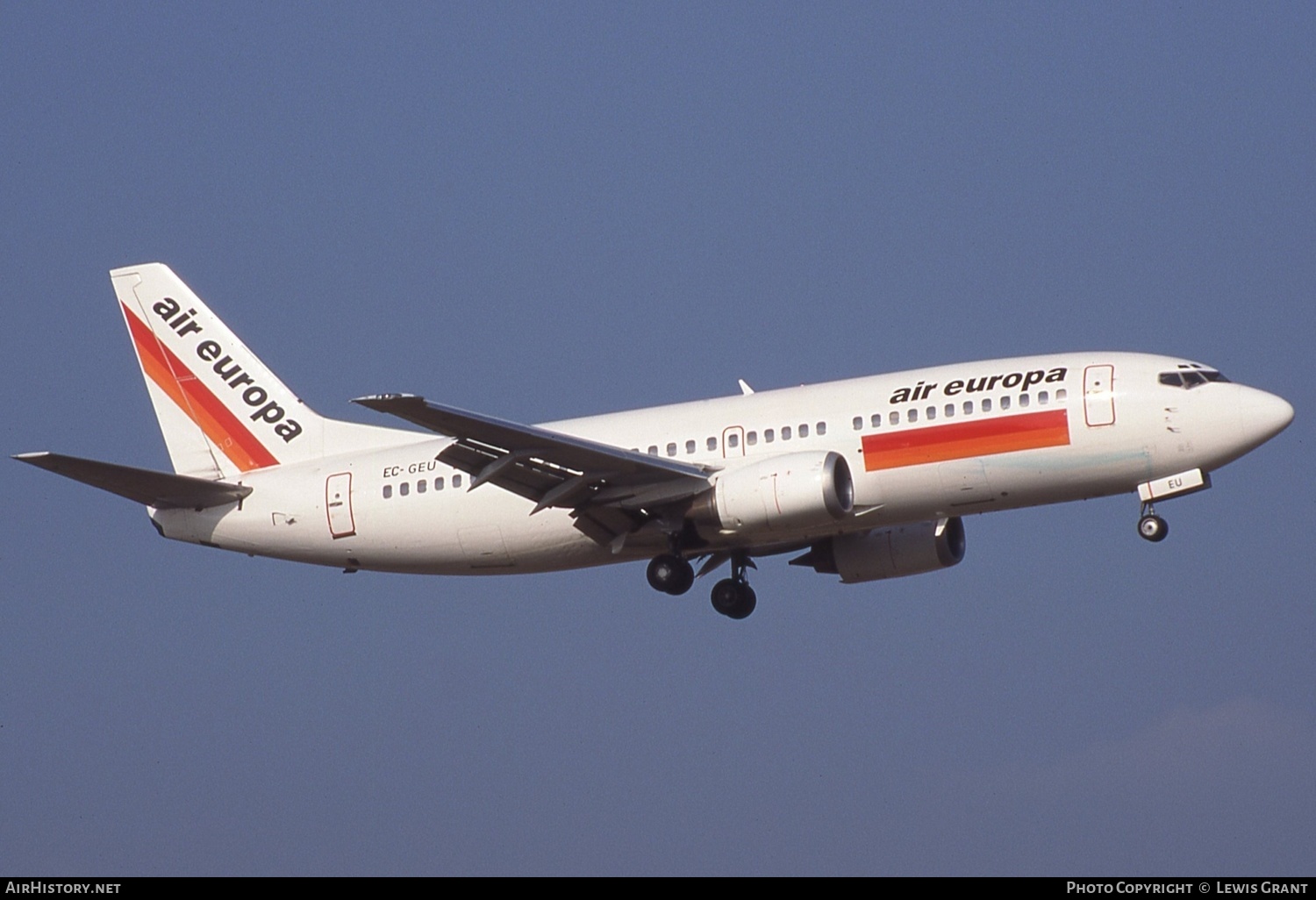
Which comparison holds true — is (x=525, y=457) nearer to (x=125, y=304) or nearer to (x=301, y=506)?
(x=301, y=506)

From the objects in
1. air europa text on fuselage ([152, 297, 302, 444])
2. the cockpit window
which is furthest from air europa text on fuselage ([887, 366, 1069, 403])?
air europa text on fuselage ([152, 297, 302, 444])

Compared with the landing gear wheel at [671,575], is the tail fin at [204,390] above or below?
above

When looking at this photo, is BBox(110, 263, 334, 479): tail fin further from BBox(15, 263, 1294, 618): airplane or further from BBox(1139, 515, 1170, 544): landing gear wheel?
BBox(1139, 515, 1170, 544): landing gear wheel

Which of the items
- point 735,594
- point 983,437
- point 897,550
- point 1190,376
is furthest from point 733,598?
point 1190,376

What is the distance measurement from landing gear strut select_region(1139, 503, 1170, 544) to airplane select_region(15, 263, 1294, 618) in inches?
1.8

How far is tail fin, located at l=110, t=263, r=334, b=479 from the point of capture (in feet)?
152

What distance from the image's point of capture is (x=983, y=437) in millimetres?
38781

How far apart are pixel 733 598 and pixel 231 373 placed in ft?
42.8

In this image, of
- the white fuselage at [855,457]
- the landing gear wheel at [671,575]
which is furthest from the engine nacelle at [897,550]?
the landing gear wheel at [671,575]

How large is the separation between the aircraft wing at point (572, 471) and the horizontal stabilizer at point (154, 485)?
6768 mm

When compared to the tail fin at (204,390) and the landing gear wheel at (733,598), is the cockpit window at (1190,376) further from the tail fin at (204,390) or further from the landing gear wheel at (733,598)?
the tail fin at (204,390)

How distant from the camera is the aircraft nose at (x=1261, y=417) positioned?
126 feet

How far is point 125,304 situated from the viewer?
48.8m

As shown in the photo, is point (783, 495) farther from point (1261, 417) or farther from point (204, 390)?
point (204, 390)
